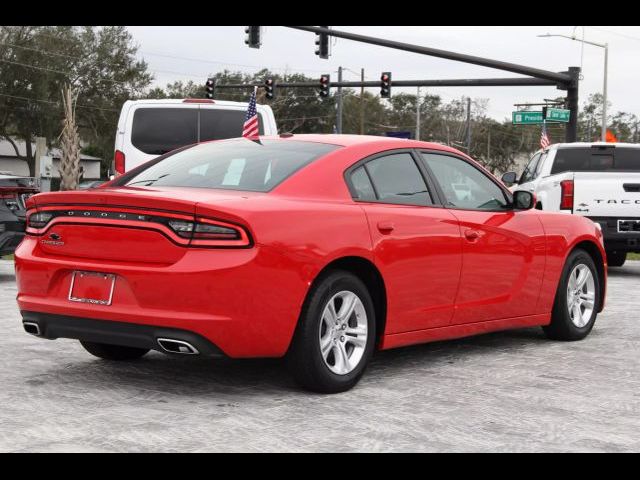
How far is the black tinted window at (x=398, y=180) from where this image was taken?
267 inches

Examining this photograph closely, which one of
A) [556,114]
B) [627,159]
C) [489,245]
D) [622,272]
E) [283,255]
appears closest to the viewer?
[283,255]

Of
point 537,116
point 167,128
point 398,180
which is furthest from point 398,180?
point 537,116

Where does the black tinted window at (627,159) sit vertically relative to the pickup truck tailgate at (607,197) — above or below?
above

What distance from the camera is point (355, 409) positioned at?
576cm

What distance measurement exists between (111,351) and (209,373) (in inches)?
28.9

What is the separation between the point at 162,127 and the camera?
575 inches

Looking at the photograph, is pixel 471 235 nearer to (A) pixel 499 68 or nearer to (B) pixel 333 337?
(B) pixel 333 337

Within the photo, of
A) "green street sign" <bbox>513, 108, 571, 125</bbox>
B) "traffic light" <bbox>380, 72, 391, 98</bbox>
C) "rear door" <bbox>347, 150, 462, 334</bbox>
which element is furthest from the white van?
"traffic light" <bbox>380, 72, 391, 98</bbox>

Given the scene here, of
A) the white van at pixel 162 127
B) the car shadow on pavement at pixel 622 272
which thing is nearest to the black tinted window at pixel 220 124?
the white van at pixel 162 127

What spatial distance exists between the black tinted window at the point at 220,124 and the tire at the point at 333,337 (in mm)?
8621

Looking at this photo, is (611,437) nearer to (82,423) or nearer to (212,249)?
(212,249)

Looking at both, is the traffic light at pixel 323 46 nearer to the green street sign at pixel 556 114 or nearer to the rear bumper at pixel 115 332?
the green street sign at pixel 556 114

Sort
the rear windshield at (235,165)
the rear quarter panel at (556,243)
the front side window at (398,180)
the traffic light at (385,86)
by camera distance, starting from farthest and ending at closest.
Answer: the traffic light at (385,86), the rear quarter panel at (556,243), the front side window at (398,180), the rear windshield at (235,165)

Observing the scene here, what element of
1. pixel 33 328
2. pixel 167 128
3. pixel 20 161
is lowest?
pixel 20 161
